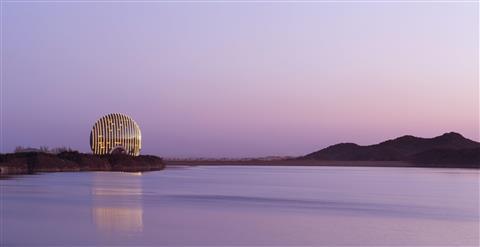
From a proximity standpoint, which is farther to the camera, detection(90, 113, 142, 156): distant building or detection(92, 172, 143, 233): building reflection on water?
detection(90, 113, 142, 156): distant building

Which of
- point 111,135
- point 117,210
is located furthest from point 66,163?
point 117,210

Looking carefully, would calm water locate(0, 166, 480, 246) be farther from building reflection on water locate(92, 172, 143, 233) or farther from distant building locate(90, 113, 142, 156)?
distant building locate(90, 113, 142, 156)

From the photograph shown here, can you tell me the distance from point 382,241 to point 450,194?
14.0 metres

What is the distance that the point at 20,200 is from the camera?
65.4 ft

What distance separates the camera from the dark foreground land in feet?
145

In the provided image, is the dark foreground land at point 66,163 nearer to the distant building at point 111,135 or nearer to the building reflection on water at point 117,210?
the distant building at point 111,135

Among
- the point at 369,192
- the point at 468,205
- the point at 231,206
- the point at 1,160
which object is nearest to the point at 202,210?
the point at 231,206

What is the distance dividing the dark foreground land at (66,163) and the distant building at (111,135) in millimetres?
3503

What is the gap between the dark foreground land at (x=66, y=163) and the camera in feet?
145

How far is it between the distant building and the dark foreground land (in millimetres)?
3503

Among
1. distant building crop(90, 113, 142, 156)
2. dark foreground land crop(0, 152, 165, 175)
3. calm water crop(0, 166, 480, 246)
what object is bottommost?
calm water crop(0, 166, 480, 246)

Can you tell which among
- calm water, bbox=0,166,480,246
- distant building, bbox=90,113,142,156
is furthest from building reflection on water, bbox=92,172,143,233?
distant building, bbox=90,113,142,156

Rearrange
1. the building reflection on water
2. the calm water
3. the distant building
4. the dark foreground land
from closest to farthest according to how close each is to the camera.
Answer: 1. the calm water
2. the building reflection on water
3. the dark foreground land
4. the distant building

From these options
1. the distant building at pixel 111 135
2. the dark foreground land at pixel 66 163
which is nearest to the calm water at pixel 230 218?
the dark foreground land at pixel 66 163
